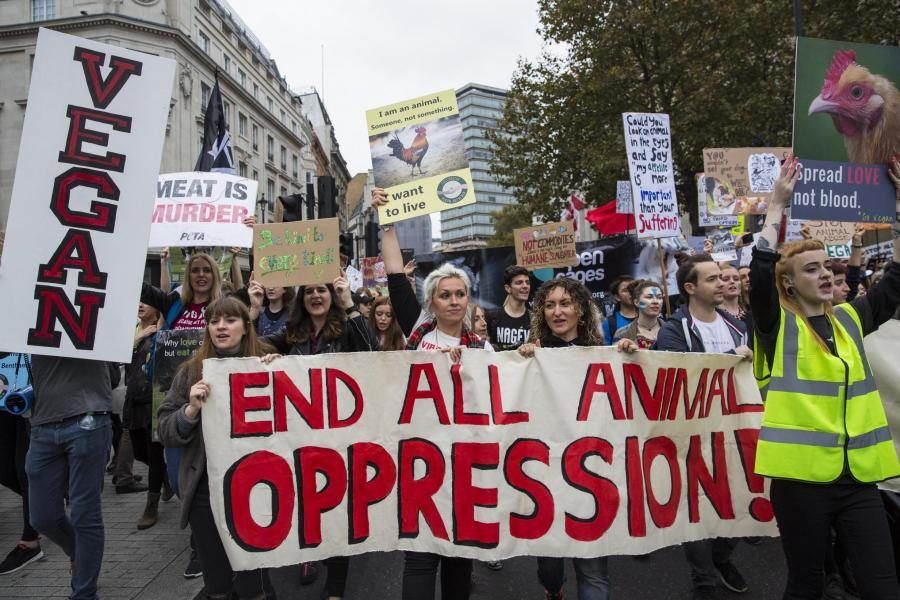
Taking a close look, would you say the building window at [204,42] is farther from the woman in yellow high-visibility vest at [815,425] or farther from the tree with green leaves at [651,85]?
the woman in yellow high-visibility vest at [815,425]

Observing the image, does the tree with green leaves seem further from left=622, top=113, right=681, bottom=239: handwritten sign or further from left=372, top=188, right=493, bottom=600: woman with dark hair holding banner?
left=372, top=188, right=493, bottom=600: woman with dark hair holding banner

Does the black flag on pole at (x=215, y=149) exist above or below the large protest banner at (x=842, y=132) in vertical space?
above

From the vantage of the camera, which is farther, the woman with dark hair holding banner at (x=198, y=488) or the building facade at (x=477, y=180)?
the building facade at (x=477, y=180)

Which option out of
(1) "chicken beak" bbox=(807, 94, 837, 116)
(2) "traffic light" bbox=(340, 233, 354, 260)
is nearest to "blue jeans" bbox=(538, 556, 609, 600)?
(1) "chicken beak" bbox=(807, 94, 837, 116)

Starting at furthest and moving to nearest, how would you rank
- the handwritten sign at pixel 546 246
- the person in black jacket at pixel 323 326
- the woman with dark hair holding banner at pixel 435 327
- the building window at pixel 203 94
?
the building window at pixel 203 94 → the handwritten sign at pixel 546 246 → the person in black jacket at pixel 323 326 → the woman with dark hair holding banner at pixel 435 327

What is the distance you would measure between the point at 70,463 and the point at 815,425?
10.9 feet

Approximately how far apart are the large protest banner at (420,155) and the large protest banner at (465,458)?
1.32 m

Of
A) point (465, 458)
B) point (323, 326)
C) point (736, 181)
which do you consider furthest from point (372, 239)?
point (465, 458)

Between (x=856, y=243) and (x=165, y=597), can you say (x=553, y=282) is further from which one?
(x=165, y=597)

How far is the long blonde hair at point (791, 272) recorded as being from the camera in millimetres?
2600

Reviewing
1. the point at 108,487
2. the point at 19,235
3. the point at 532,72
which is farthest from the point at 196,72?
the point at 19,235

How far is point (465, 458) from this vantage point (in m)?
2.95

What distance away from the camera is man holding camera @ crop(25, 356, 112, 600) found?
3.00 metres

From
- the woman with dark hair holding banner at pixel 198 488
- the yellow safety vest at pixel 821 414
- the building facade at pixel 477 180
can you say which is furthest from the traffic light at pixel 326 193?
the building facade at pixel 477 180
